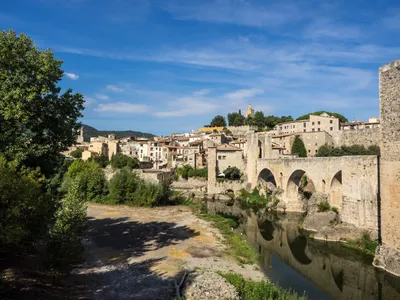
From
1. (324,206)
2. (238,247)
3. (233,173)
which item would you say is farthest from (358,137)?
(238,247)

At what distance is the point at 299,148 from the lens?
58031 millimetres

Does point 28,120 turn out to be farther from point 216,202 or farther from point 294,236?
point 216,202

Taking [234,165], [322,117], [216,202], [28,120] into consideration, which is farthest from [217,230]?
[322,117]

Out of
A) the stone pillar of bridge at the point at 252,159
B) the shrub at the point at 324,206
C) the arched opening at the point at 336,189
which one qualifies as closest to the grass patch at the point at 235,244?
the shrub at the point at 324,206

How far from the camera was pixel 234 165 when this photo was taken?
52594 mm

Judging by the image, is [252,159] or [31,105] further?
[252,159]

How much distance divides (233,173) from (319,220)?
25950 millimetres

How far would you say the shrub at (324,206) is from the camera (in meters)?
26.3

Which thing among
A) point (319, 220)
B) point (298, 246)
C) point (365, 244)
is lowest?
point (298, 246)

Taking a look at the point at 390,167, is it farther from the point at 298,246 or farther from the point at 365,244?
the point at 298,246

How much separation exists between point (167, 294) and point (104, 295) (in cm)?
235

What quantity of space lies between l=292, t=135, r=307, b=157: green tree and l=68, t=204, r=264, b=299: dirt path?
120ft

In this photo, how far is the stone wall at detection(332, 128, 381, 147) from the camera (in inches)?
1983

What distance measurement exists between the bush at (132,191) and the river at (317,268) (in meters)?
11.1
